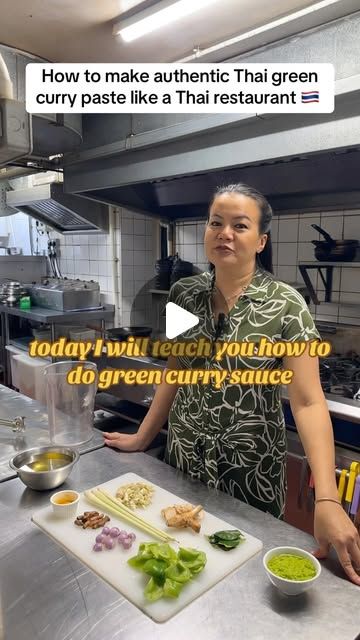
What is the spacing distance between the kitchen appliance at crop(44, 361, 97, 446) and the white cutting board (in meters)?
0.40

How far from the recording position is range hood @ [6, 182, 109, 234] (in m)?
3.29

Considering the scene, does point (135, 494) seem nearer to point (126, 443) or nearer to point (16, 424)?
point (126, 443)

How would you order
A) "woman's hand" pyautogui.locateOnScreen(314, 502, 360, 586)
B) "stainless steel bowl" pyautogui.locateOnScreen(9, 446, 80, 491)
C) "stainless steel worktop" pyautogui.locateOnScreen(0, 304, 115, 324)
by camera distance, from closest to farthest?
1. "woman's hand" pyautogui.locateOnScreen(314, 502, 360, 586)
2. "stainless steel bowl" pyautogui.locateOnScreen(9, 446, 80, 491)
3. "stainless steel worktop" pyautogui.locateOnScreen(0, 304, 115, 324)

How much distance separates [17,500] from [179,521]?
1.31ft

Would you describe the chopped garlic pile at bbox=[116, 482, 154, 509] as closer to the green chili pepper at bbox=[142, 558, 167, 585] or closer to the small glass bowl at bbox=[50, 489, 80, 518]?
the small glass bowl at bbox=[50, 489, 80, 518]

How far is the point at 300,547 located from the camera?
82 cm

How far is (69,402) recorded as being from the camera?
1375 millimetres

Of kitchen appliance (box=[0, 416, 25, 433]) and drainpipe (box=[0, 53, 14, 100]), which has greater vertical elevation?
drainpipe (box=[0, 53, 14, 100])

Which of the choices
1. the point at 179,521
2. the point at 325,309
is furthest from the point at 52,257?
the point at 179,521

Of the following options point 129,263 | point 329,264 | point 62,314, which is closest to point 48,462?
point 329,264

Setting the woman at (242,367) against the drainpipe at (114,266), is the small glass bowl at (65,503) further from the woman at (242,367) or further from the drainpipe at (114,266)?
the drainpipe at (114,266)

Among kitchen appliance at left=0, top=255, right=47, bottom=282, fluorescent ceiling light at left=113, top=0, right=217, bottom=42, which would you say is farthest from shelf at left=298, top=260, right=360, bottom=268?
kitchen appliance at left=0, top=255, right=47, bottom=282

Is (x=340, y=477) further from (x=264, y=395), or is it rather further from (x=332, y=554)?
(x=332, y=554)

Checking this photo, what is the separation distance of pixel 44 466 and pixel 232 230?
0.78 m
